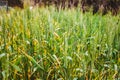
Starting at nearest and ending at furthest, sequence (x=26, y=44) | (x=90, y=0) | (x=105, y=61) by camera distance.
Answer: (x=26, y=44)
(x=105, y=61)
(x=90, y=0)

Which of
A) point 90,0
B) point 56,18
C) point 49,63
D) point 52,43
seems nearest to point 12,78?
point 49,63

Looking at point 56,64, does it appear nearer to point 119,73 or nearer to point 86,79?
point 86,79

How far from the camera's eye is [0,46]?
2684 millimetres

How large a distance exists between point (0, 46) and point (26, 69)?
38 centimetres

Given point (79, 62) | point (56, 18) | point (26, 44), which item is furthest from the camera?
point (56, 18)

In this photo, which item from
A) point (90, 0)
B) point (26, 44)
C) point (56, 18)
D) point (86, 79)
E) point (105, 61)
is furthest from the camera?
point (90, 0)

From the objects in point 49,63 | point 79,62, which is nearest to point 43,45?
point 49,63

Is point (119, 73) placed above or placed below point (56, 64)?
below

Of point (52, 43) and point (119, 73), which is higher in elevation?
point (52, 43)

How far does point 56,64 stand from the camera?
2.46 metres

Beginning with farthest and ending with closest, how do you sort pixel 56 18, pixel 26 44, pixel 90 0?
pixel 90 0 < pixel 56 18 < pixel 26 44

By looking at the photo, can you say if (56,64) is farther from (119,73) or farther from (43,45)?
(119,73)

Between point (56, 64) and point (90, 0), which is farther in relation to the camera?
point (90, 0)

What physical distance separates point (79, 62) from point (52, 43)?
16.2 inches
